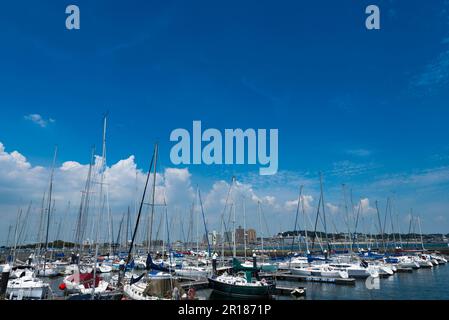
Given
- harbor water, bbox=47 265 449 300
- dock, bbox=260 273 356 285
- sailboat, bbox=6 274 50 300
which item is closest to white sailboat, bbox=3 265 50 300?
sailboat, bbox=6 274 50 300

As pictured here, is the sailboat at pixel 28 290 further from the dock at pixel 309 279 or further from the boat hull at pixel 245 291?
the dock at pixel 309 279

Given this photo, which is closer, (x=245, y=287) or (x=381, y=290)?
(x=245, y=287)

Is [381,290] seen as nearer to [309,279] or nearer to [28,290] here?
[309,279]

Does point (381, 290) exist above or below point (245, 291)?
below

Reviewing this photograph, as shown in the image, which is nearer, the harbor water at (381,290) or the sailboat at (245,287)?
the sailboat at (245,287)

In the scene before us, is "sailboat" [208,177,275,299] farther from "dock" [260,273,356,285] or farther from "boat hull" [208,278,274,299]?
"dock" [260,273,356,285]

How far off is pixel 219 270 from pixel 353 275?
21642 millimetres

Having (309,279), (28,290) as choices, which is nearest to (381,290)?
(309,279)

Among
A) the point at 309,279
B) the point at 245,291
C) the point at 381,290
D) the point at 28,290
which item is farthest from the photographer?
the point at 309,279

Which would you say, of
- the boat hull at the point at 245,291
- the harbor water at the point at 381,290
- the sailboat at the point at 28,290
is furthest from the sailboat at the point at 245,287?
the sailboat at the point at 28,290
